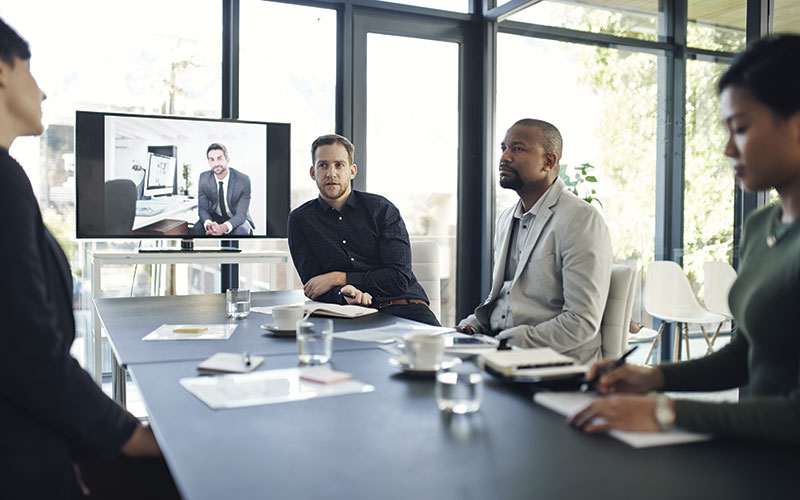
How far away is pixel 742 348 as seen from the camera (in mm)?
1361

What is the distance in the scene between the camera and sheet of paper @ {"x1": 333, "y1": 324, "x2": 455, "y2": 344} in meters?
1.97

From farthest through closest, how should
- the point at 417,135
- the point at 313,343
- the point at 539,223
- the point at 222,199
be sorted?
1. the point at 417,135
2. the point at 222,199
3. the point at 539,223
4. the point at 313,343

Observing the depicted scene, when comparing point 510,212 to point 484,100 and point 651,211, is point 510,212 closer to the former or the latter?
point 651,211

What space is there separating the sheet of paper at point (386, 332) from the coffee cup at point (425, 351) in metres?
0.43

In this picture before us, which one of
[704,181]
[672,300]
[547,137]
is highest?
[547,137]

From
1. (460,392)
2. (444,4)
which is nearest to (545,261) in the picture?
(460,392)

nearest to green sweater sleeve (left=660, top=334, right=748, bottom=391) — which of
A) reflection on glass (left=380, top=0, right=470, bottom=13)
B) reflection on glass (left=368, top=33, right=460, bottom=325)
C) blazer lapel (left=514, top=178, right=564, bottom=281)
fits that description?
blazer lapel (left=514, top=178, right=564, bottom=281)

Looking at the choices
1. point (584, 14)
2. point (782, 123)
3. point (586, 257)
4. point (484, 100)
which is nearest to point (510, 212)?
point (586, 257)

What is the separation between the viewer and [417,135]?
17.4ft

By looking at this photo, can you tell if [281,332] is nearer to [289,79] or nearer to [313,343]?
[313,343]

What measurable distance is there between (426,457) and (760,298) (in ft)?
2.19

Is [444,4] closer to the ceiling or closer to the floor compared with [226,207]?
closer to the ceiling

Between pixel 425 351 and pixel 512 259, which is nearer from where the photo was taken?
pixel 425 351

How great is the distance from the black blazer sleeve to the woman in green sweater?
81 cm
